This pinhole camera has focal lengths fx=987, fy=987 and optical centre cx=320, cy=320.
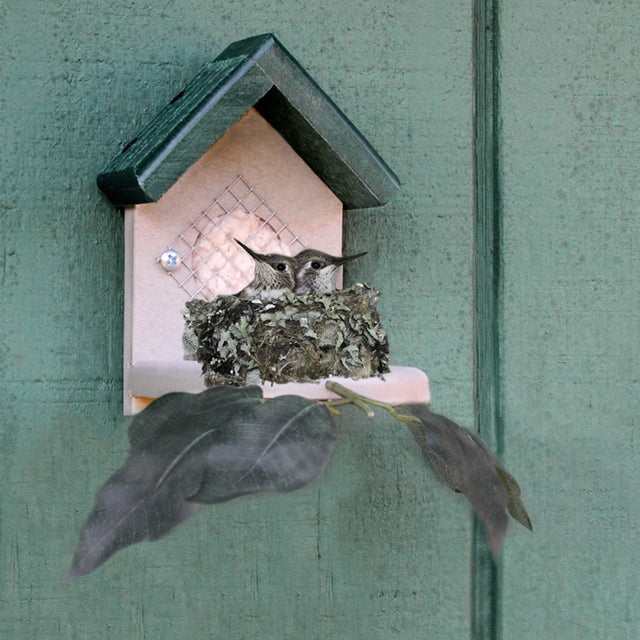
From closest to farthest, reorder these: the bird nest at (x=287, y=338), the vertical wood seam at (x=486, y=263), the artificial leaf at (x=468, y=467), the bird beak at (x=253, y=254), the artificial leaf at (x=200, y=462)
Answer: the artificial leaf at (x=200, y=462), the artificial leaf at (x=468, y=467), the bird nest at (x=287, y=338), the bird beak at (x=253, y=254), the vertical wood seam at (x=486, y=263)

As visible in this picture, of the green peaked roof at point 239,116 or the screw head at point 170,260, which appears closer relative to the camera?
the green peaked roof at point 239,116

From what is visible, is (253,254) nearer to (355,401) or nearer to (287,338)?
(287,338)

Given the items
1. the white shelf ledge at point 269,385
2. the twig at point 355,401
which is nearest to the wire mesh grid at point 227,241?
the white shelf ledge at point 269,385

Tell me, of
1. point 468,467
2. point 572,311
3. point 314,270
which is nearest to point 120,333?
point 314,270

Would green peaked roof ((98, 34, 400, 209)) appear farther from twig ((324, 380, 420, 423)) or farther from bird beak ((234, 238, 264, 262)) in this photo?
twig ((324, 380, 420, 423))

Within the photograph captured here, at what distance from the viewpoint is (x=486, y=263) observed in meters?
1.44

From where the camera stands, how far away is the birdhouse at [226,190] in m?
1.09

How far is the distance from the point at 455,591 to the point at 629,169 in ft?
2.20

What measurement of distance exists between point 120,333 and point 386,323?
37cm

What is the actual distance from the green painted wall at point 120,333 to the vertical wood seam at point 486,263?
0.08 ft

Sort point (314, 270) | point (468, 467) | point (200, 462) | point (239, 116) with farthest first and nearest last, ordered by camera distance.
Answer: point (314, 270) < point (239, 116) < point (468, 467) < point (200, 462)

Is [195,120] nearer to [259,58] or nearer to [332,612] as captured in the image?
[259,58]

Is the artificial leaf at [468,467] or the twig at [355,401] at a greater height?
the twig at [355,401]

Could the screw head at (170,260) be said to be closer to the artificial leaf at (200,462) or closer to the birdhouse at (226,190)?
the birdhouse at (226,190)
